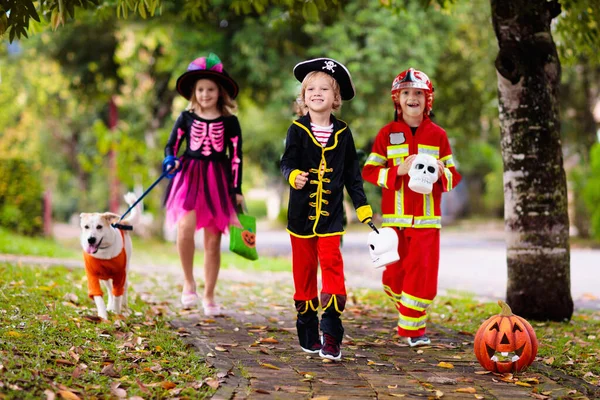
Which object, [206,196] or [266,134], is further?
[266,134]

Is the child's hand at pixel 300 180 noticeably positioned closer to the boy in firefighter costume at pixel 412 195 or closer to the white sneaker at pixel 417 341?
the boy in firefighter costume at pixel 412 195

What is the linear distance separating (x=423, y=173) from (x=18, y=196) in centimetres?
1335

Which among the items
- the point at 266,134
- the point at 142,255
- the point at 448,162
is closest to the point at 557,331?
the point at 448,162

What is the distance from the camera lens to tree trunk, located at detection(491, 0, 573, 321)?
7520 millimetres

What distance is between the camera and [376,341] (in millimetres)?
6352

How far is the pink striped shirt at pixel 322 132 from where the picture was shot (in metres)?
5.68

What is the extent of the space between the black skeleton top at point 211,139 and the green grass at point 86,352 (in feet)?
4.94

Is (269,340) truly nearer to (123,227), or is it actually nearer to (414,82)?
(123,227)

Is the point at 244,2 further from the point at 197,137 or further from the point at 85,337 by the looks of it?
the point at 85,337

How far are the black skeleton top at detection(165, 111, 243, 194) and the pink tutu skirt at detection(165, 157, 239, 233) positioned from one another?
0.27ft

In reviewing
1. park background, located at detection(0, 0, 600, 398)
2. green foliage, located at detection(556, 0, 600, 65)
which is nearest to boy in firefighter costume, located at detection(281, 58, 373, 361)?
park background, located at detection(0, 0, 600, 398)

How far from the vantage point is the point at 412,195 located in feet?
20.5

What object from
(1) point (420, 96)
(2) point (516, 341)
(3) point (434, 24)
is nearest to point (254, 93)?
(3) point (434, 24)

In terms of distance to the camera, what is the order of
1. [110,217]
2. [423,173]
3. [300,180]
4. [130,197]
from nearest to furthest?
[300,180]
[423,173]
[110,217]
[130,197]
